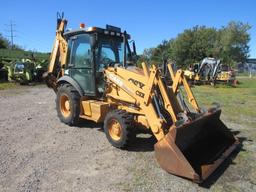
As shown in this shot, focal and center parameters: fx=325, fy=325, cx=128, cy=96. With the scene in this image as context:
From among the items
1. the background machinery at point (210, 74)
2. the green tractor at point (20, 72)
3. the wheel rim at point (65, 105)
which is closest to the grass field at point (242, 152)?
the wheel rim at point (65, 105)

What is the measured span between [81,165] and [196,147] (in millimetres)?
2162

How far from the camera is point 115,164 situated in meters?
5.71

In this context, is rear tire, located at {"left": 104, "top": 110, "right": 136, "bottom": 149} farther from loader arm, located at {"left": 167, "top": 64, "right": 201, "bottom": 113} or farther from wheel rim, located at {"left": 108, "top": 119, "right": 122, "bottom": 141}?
loader arm, located at {"left": 167, "top": 64, "right": 201, "bottom": 113}

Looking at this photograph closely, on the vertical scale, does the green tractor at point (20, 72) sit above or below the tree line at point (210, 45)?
below

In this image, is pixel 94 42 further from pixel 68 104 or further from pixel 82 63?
pixel 68 104

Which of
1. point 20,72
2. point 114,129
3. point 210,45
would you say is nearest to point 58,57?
point 114,129

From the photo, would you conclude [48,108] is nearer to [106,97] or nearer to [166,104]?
[106,97]

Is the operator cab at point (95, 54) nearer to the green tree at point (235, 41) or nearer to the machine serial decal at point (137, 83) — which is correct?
the machine serial decal at point (137, 83)

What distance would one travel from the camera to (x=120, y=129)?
20.9 ft

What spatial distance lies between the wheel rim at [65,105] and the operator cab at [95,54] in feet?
2.06

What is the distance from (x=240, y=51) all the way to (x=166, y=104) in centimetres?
5810

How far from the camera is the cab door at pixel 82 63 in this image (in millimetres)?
7617

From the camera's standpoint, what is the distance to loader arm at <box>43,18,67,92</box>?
8.73 m

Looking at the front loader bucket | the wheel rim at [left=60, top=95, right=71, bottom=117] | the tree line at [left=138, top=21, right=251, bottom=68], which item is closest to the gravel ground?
the front loader bucket
